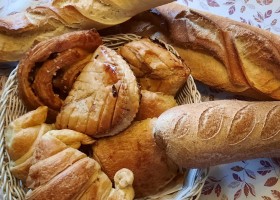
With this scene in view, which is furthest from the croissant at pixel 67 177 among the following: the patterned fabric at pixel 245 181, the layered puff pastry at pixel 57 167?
the patterned fabric at pixel 245 181

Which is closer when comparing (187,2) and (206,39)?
(206,39)

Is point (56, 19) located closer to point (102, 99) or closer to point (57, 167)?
point (102, 99)

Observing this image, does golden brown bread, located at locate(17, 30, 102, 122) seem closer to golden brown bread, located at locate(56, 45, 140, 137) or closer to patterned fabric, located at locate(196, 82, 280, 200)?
golden brown bread, located at locate(56, 45, 140, 137)

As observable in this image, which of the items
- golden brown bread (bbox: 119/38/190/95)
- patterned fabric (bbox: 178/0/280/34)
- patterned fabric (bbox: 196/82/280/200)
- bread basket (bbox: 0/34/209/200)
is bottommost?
patterned fabric (bbox: 196/82/280/200)

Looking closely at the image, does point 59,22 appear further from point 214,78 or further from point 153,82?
point 214,78

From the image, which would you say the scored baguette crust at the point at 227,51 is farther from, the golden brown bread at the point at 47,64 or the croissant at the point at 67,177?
the croissant at the point at 67,177

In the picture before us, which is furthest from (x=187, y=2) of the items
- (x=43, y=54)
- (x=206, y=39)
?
(x=43, y=54)

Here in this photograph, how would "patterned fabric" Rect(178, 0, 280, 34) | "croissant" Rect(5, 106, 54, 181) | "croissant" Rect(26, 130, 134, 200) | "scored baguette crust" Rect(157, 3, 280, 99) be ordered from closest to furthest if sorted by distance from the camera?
Answer: "croissant" Rect(26, 130, 134, 200) → "croissant" Rect(5, 106, 54, 181) → "scored baguette crust" Rect(157, 3, 280, 99) → "patterned fabric" Rect(178, 0, 280, 34)

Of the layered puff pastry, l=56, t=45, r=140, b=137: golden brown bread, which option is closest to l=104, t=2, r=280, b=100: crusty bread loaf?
l=56, t=45, r=140, b=137: golden brown bread
